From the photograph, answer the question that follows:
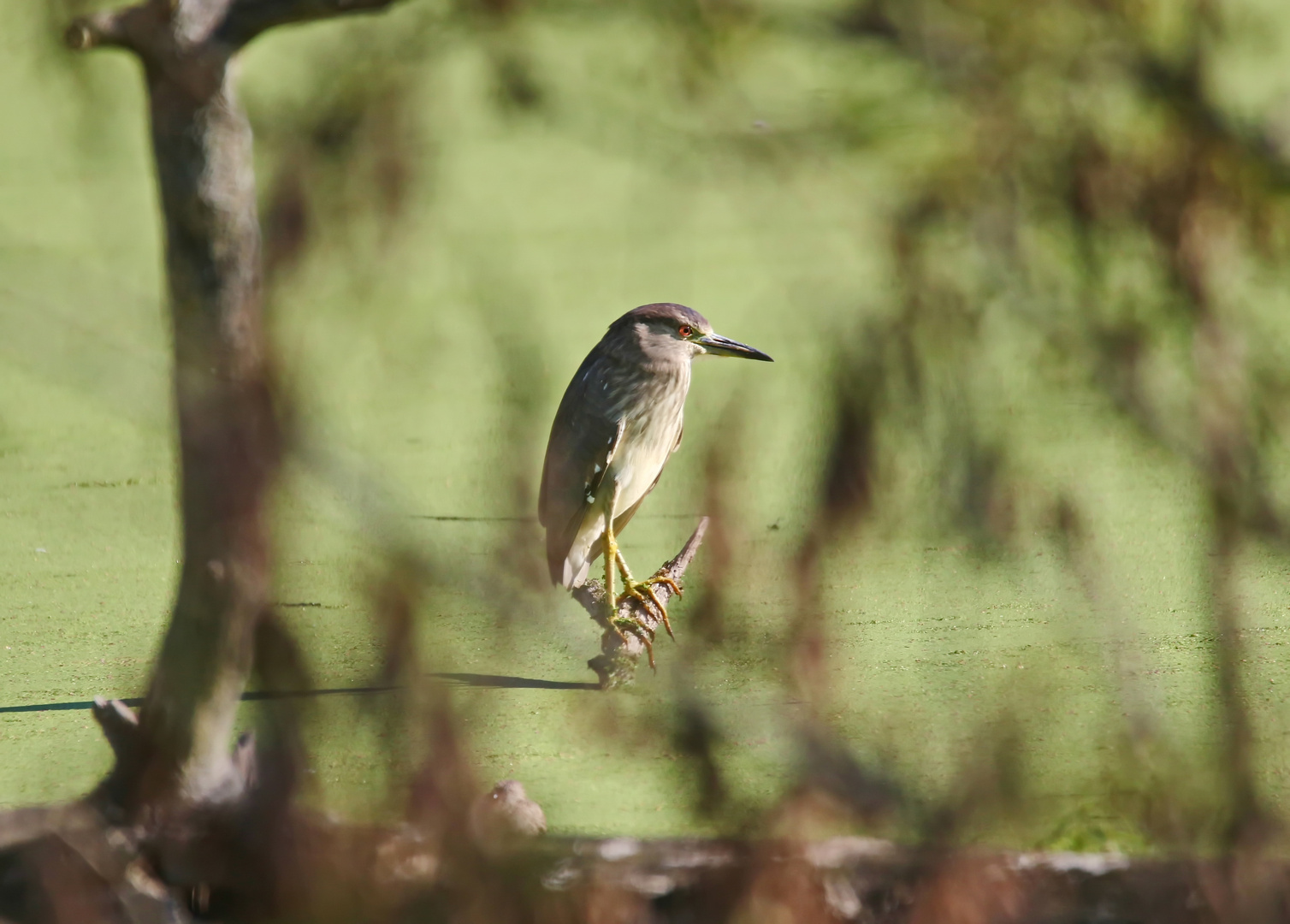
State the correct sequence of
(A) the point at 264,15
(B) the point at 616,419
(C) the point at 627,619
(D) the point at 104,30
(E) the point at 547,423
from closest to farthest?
1. (D) the point at 104,30
2. (A) the point at 264,15
3. (C) the point at 627,619
4. (B) the point at 616,419
5. (E) the point at 547,423

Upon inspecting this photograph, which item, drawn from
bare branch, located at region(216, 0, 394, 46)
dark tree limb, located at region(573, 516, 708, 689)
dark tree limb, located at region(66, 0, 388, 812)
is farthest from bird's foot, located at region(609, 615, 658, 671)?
bare branch, located at region(216, 0, 394, 46)

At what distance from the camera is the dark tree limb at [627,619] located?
2.49 metres

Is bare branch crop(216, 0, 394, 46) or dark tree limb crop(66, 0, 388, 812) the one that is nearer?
dark tree limb crop(66, 0, 388, 812)

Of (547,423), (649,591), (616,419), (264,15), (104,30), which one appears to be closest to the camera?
(104,30)

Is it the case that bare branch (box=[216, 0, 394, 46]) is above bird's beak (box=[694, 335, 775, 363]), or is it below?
above

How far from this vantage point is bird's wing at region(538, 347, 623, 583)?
2.91m

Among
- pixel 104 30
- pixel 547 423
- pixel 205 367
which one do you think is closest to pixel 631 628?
pixel 547 423

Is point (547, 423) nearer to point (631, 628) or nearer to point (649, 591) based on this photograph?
point (649, 591)

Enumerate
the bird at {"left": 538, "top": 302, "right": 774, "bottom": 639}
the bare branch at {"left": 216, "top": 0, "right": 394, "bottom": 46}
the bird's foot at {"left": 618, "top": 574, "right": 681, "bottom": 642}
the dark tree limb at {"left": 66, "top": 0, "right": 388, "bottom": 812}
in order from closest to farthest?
the dark tree limb at {"left": 66, "top": 0, "right": 388, "bottom": 812} → the bare branch at {"left": 216, "top": 0, "right": 394, "bottom": 46} → the bird's foot at {"left": 618, "top": 574, "right": 681, "bottom": 642} → the bird at {"left": 538, "top": 302, "right": 774, "bottom": 639}

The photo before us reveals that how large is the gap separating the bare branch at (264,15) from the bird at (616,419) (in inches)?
Answer: 57.2

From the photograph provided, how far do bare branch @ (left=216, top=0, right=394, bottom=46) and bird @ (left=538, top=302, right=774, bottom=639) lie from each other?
1454 mm

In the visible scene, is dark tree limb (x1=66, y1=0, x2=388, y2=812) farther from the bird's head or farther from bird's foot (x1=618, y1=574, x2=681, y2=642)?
the bird's head

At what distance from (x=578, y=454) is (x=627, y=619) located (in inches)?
18.6

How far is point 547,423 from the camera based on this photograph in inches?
141
